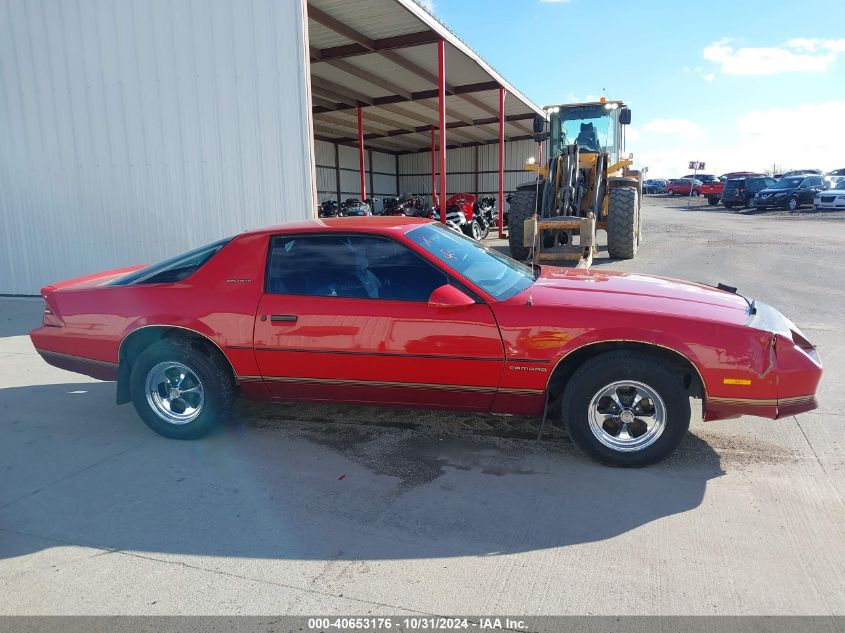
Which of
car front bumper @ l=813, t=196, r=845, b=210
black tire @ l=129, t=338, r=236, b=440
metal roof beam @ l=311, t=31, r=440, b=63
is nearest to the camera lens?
black tire @ l=129, t=338, r=236, b=440

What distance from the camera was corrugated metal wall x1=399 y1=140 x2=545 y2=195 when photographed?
28203 mm

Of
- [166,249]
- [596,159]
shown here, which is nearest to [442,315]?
[166,249]

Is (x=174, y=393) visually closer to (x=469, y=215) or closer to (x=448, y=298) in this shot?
(x=448, y=298)

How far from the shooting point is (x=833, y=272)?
9.70 meters

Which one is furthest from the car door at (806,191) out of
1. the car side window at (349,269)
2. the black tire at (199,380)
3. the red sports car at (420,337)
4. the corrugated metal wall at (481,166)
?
the black tire at (199,380)

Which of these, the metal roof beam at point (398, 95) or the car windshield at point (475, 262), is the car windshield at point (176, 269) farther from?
the metal roof beam at point (398, 95)

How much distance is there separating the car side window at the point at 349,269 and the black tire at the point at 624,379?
3.32ft

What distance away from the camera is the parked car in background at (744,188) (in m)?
30.1

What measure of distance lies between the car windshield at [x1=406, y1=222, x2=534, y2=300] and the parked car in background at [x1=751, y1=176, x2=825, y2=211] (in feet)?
97.5

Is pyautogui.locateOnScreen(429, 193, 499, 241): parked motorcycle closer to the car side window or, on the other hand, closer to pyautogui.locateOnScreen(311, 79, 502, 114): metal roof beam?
pyautogui.locateOnScreen(311, 79, 502, 114): metal roof beam

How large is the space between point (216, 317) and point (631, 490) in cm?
274

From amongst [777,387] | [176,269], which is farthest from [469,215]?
[777,387]

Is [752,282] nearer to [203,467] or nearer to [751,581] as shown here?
[751,581]

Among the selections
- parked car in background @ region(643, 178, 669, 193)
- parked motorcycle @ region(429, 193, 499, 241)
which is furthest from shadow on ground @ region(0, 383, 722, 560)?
parked car in background @ region(643, 178, 669, 193)
